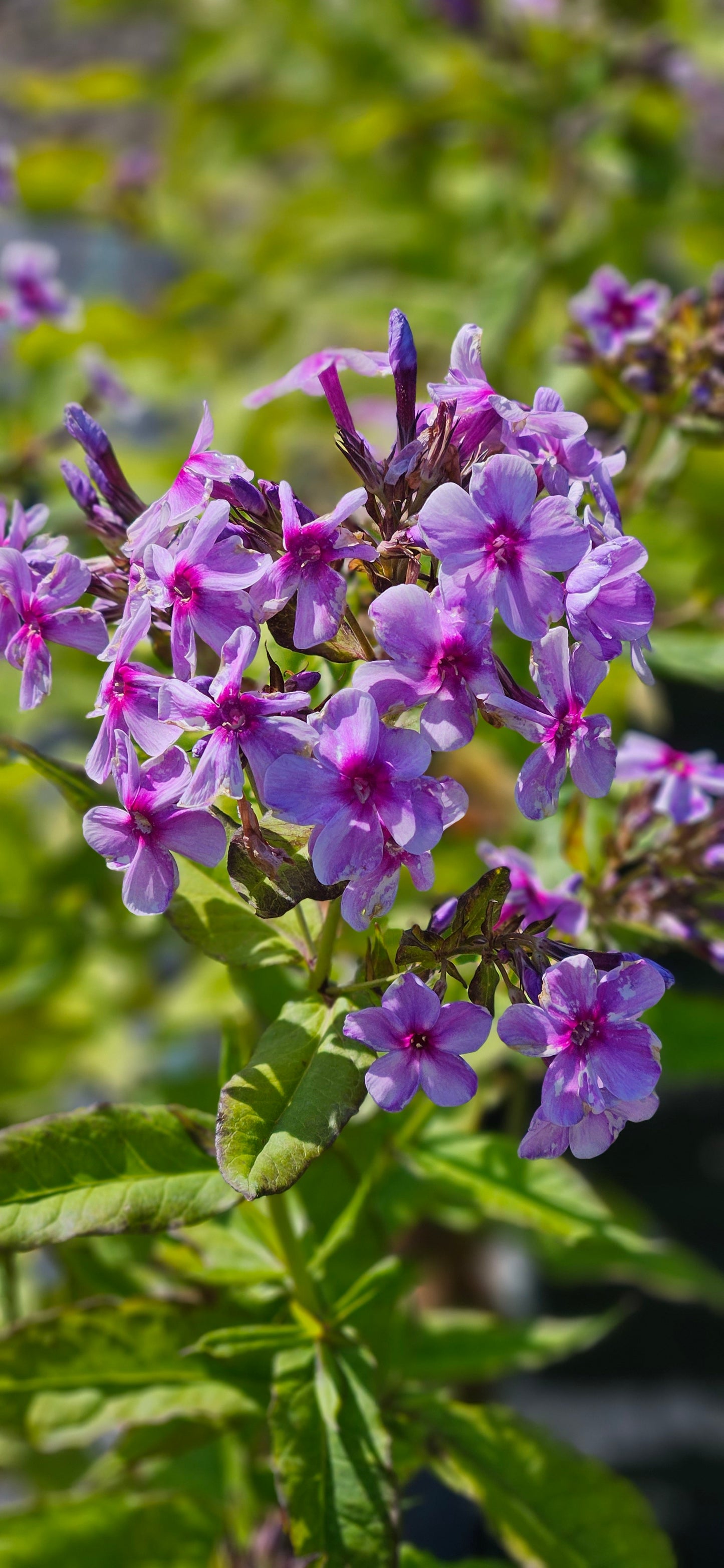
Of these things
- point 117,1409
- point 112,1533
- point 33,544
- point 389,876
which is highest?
point 33,544

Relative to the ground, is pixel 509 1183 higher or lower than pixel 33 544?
lower

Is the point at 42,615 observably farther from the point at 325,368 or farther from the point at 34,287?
the point at 34,287

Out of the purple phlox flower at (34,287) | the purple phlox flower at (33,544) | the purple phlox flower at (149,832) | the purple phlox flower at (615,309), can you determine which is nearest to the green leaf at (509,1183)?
the purple phlox flower at (149,832)

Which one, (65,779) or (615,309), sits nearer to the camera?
(65,779)

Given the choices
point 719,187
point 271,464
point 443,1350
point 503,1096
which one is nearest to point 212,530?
point 503,1096

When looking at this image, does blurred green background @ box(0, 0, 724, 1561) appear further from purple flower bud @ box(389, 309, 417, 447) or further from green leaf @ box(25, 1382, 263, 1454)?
purple flower bud @ box(389, 309, 417, 447)

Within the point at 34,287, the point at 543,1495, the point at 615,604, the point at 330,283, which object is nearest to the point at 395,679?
the point at 615,604

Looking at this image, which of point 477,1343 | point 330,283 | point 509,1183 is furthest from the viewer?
point 330,283

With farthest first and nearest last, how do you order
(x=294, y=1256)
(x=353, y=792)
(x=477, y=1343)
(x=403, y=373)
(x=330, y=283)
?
(x=330, y=283) < (x=477, y=1343) < (x=294, y=1256) < (x=403, y=373) < (x=353, y=792)
